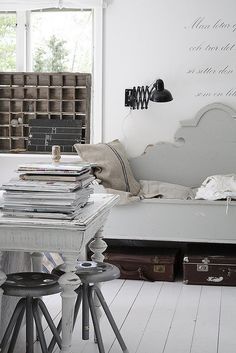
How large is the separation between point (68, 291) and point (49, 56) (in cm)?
375

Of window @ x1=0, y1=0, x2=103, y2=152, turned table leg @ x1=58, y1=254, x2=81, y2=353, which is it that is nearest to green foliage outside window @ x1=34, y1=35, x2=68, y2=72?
window @ x1=0, y1=0, x2=103, y2=152

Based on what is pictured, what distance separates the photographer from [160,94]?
19.4ft

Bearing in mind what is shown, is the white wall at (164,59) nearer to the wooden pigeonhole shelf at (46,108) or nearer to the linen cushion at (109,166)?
the wooden pigeonhole shelf at (46,108)

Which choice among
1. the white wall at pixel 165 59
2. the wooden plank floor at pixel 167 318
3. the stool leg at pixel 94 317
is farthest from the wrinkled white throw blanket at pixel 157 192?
the stool leg at pixel 94 317

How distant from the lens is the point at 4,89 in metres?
6.47

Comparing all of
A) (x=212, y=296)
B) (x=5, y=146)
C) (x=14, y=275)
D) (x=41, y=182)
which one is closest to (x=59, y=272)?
(x=14, y=275)

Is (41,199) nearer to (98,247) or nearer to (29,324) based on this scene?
(29,324)

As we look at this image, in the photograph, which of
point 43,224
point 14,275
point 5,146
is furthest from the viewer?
point 5,146

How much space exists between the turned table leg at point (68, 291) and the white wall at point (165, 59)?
3.32 meters

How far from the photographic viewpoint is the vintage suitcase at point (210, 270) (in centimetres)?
540

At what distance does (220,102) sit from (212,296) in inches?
73.5

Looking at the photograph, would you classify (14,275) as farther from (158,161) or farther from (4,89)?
(4,89)

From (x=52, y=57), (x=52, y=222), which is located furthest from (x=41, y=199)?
(x=52, y=57)

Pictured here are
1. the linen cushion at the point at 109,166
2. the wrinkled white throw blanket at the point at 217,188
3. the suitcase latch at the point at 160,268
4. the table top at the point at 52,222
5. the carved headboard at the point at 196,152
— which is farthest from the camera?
the carved headboard at the point at 196,152
